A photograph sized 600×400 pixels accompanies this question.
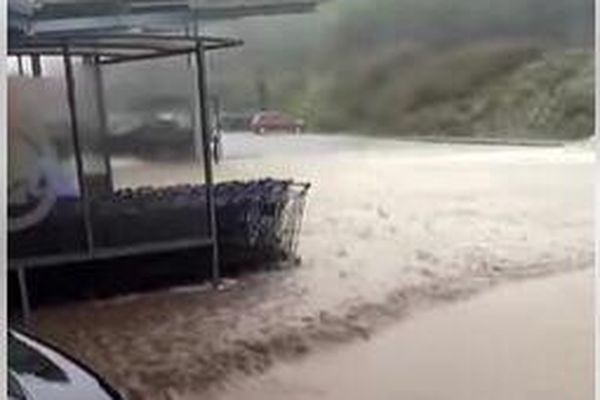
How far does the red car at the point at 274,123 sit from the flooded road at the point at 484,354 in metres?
0.33

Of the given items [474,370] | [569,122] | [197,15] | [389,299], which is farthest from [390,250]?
[197,15]

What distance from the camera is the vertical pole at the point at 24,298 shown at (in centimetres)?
177

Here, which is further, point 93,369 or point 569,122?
point 569,122

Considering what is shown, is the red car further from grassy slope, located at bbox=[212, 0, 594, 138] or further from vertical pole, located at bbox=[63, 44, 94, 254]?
vertical pole, located at bbox=[63, 44, 94, 254]

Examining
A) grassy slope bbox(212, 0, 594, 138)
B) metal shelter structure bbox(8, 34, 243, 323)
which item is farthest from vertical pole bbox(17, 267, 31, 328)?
grassy slope bbox(212, 0, 594, 138)

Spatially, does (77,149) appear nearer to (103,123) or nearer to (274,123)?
(103,123)

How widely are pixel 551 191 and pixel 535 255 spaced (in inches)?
3.8

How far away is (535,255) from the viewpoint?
1.90 meters

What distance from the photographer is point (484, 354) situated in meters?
1.86

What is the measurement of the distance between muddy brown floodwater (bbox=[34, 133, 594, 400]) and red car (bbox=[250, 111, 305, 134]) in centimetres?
2

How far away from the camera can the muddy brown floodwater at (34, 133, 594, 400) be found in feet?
6.00

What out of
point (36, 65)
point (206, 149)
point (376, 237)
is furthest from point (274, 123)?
point (36, 65)

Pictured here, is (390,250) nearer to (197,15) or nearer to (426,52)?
(426,52)

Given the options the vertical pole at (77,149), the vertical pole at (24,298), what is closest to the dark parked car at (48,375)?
the vertical pole at (24,298)
